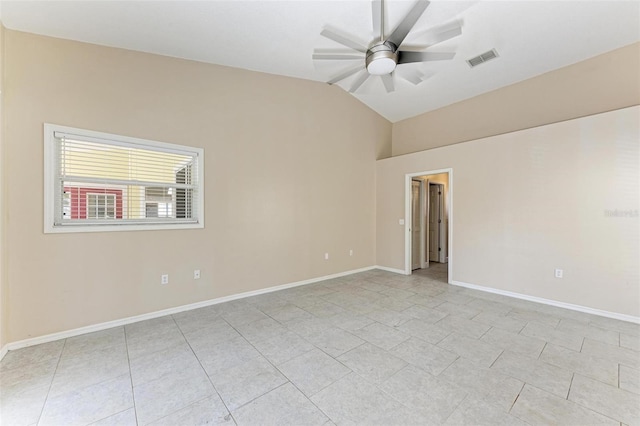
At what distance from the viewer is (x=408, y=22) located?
1.96 meters

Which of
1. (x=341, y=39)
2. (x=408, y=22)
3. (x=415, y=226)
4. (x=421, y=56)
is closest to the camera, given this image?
(x=408, y=22)

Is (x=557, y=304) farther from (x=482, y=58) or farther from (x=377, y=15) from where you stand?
(x=377, y=15)

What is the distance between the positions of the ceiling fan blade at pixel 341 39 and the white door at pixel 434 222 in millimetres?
5304

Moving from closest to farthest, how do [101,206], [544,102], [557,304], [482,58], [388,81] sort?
[388,81] < [101,206] < [557,304] < [482,58] < [544,102]

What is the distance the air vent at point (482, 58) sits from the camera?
3848 mm

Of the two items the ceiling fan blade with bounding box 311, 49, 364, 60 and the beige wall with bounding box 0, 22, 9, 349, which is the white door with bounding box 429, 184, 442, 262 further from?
the beige wall with bounding box 0, 22, 9, 349

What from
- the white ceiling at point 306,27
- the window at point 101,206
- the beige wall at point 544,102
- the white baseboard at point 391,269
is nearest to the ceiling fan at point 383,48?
the white ceiling at point 306,27

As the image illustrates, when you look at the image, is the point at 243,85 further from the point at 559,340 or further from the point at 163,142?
the point at 559,340

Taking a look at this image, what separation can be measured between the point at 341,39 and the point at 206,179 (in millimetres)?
2615

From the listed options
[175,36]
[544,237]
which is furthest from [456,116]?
[175,36]

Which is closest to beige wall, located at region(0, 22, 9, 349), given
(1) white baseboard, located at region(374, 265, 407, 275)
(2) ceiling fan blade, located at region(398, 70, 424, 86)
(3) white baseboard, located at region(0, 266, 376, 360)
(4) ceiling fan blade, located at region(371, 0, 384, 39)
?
(3) white baseboard, located at region(0, 266, 376, 360)

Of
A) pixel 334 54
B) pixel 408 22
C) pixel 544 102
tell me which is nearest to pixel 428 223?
pixel 544 102

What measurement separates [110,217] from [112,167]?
2.01ft

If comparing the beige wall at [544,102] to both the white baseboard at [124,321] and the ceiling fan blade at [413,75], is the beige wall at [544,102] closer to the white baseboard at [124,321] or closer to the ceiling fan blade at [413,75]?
the ceiling fan blade at [413,75]
